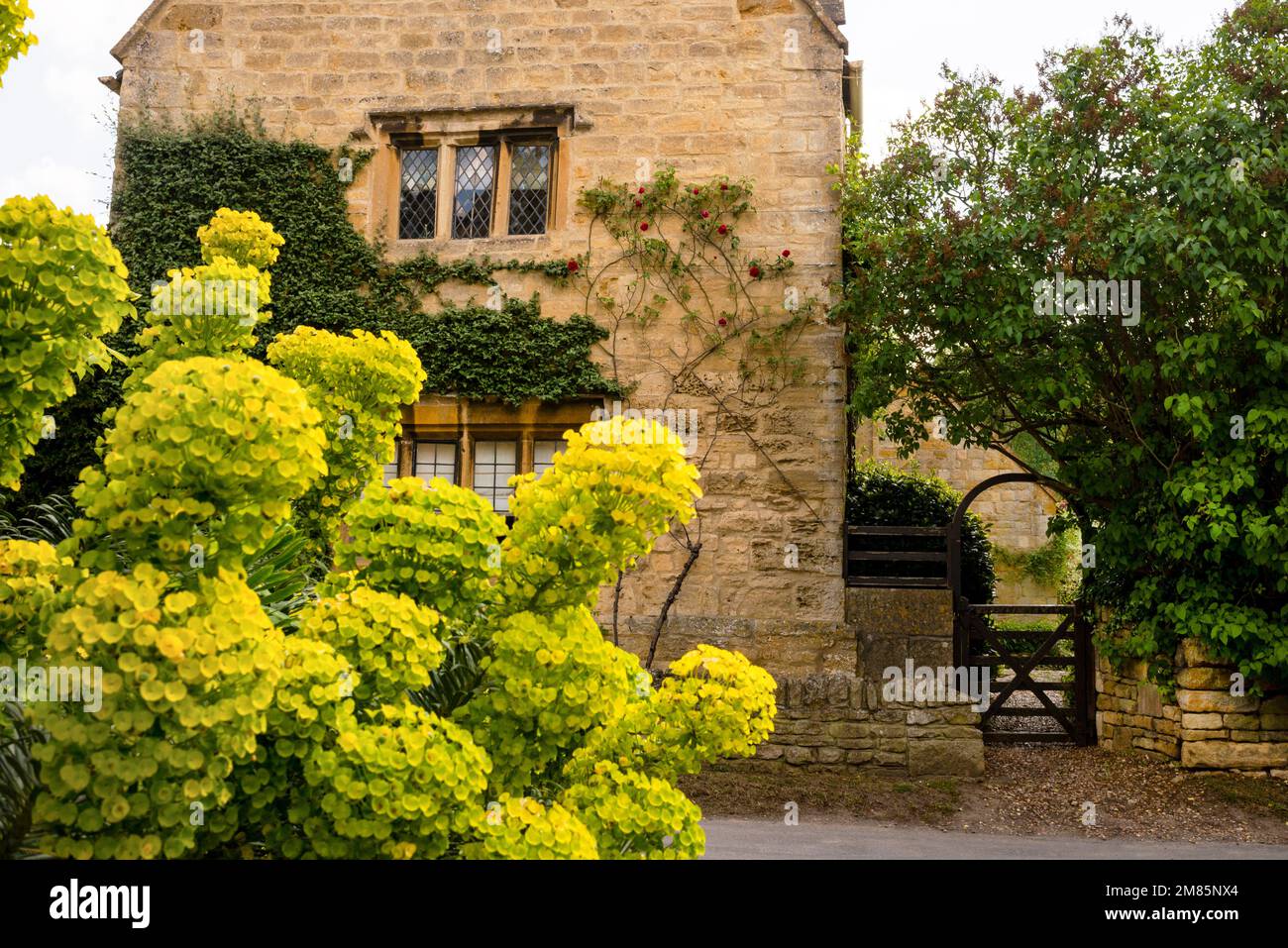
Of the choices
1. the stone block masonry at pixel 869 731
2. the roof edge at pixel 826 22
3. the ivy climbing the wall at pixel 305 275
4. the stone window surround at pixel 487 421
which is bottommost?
the stone block masonry at pixel 869 731

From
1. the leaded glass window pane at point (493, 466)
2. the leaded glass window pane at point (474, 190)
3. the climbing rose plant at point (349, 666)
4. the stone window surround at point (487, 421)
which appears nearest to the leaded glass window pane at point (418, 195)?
the leaded glass window pane at point (474, 190)

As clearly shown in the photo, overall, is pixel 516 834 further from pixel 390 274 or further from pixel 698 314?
pixel 390 274

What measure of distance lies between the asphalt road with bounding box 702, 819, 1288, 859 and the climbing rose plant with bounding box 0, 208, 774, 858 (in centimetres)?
379

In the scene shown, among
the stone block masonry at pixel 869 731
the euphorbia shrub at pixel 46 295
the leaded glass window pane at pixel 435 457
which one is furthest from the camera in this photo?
the leaded glass window pane at pixel 435 457

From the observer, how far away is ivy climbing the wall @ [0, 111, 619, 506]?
34.6 feet

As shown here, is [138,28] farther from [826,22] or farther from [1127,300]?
[1127,300]

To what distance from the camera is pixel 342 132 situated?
1125 centimetres

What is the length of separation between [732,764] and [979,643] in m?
7.54

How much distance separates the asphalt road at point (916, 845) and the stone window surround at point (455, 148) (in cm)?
600

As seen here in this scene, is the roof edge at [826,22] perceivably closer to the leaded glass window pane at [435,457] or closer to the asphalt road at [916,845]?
the leaded glass window pane at [435,457]

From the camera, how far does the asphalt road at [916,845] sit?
7309mm

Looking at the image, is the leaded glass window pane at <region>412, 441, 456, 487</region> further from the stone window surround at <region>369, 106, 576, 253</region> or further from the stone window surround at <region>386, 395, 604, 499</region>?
the stone window surround at <region>369, 106, 576, 253</region>

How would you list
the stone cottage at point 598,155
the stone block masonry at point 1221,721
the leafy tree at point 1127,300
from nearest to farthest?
the leafy tree at point 1127,300, the stone block masonry at point 1221,721, the stone cottage at point 598,155
